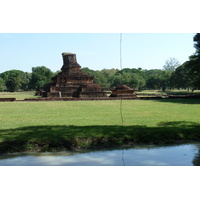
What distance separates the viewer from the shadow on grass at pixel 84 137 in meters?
9.05

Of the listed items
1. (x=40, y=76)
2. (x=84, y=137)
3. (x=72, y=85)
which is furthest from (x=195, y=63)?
(x=40, y=76)

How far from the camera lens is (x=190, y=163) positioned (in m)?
7.47

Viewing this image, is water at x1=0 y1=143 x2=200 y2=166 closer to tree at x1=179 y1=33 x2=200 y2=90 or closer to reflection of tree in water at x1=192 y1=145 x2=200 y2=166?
reflection of tree in water at x1=192 y1=145 x2=200 y2=166

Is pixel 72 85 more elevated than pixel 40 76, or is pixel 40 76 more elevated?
pixel 40 76

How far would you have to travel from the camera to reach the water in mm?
7504

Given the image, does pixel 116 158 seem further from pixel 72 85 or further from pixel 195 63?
pixel 72 85

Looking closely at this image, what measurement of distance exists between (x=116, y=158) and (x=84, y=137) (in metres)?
2.01

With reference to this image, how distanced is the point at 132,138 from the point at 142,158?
1998 mm

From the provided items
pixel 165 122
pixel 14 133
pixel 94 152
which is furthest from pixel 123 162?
pixel 165 122

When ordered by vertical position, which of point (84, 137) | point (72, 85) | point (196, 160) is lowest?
point (196, 160)

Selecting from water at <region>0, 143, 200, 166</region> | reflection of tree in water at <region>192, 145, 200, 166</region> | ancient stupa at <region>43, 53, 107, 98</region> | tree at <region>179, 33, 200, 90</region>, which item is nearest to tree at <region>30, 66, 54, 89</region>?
ancient stupa at <region>43, 53, 107, 98</region>

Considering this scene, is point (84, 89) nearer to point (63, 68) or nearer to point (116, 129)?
point (63, 68)

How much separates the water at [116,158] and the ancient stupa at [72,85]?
30.4 meters

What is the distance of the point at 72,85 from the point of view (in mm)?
Result: 42250
